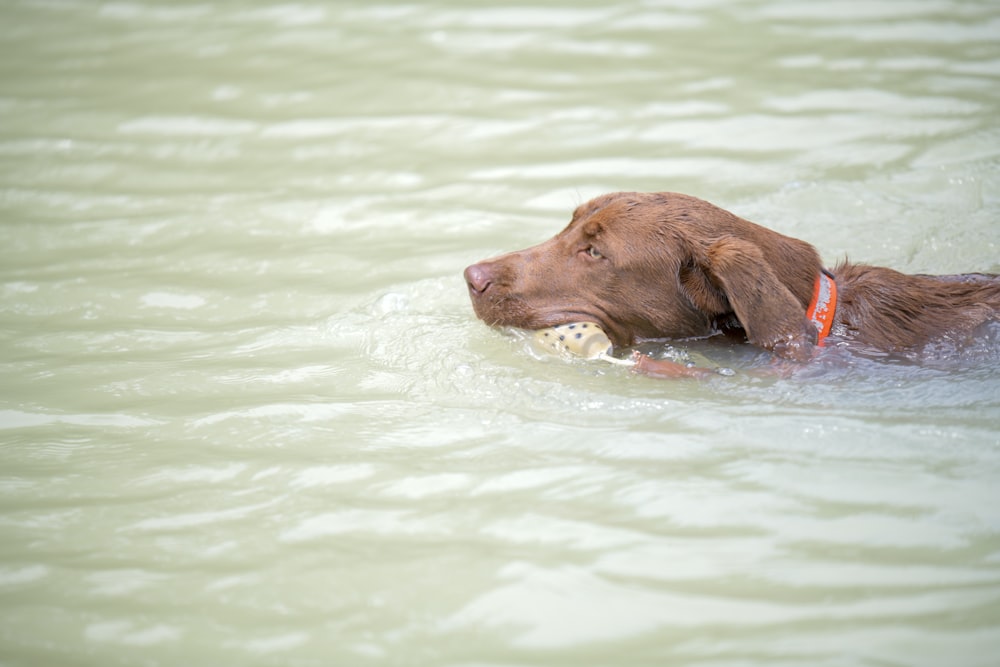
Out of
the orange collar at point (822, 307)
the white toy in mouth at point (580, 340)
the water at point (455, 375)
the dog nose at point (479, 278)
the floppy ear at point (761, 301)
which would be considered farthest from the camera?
the dog nose at point (479, 278)

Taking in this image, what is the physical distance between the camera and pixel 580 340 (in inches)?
225

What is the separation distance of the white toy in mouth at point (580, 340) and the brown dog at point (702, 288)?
57 mm

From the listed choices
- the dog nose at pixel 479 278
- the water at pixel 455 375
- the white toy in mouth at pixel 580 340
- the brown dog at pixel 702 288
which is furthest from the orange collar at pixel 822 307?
the dog nose at pixel 479 278

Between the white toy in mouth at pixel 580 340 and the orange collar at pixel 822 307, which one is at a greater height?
the orange collar at pixel 822 307

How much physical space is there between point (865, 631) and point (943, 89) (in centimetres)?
690

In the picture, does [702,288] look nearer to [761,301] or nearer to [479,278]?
[761,301]

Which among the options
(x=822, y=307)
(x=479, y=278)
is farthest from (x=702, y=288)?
(x=479, y=278)

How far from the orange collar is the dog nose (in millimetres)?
1642

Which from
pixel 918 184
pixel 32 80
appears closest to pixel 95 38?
pixel 32 80

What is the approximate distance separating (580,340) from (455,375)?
667 millimetres

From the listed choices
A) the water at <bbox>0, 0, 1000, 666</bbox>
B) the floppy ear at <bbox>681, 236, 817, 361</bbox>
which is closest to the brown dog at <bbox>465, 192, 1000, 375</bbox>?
the floppy ear at <bbox>681, 236, 817, 361</bbox>

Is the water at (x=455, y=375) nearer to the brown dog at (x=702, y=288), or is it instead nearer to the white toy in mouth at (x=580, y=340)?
the white toy in mouth at (x=580, y=340)

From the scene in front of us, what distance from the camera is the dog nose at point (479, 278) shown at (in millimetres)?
5926

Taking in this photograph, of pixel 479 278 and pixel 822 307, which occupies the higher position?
pixel 479 278
